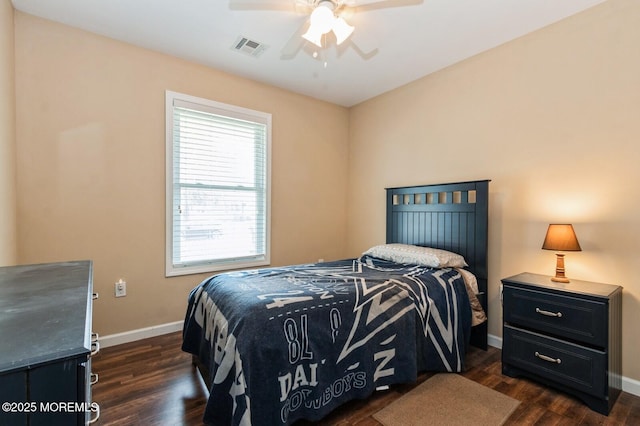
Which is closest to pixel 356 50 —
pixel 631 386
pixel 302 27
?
pixel 302 27

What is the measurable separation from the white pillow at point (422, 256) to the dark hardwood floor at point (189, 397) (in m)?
0.79

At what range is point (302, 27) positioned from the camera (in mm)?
2365

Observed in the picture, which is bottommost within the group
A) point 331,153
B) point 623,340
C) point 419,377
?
point 419,377

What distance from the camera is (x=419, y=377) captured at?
2129mm

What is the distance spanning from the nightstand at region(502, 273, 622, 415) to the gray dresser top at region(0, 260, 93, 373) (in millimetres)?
2436

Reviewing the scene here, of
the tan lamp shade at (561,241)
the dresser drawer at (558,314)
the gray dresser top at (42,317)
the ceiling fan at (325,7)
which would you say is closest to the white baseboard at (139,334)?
the gray dresser top at (42,317)

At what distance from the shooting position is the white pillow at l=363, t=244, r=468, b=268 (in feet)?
8.25

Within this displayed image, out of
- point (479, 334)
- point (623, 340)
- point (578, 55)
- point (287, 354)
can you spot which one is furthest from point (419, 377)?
point (578, 55)

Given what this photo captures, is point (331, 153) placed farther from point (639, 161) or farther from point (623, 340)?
point (623, 340)

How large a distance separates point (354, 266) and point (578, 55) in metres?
2.35

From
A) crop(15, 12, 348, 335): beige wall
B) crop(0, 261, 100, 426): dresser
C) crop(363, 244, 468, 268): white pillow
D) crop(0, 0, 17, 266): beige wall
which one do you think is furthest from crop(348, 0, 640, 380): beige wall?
crop(0, 0, 17, 266): beige wall

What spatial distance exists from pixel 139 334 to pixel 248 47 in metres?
2.78

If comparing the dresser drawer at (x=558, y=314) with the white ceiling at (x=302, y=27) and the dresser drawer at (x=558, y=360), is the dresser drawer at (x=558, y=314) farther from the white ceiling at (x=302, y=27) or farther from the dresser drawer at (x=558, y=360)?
the white ceiling at (x=302, y=27)

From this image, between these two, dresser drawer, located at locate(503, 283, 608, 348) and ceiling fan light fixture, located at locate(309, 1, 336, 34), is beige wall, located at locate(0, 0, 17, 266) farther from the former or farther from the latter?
dresser drawer, located at locate(503, 283, 608, 348)
